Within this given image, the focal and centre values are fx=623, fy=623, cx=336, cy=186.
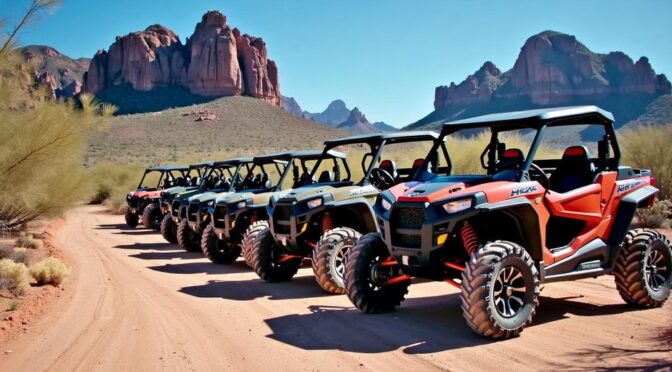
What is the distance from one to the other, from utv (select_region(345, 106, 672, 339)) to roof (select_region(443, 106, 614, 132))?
0.02 m

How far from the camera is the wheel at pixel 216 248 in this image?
12.9m

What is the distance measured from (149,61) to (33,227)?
8741 cm

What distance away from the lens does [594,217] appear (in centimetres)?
712

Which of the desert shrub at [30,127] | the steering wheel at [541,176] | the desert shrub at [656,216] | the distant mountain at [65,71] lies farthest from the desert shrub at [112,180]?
the distant mountain at [65,71]

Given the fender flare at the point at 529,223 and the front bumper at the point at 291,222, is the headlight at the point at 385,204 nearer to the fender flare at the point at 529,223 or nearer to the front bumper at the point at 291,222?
the fender flare at the point at 529,223

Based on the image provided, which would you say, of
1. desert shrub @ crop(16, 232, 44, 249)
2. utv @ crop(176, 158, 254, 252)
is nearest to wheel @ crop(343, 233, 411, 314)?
utv @ crop(176, 158, 254, 252)

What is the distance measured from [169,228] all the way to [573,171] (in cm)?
1249

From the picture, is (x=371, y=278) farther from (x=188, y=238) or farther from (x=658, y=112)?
(x=658, y=112)

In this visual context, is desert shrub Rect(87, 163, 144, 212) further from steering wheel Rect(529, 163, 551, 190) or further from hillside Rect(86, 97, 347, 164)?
steering wheel Rect(529, 163, 551, 190)

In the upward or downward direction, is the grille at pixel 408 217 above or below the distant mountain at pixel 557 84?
below

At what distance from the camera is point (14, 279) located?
9.48m

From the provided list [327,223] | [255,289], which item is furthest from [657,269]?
[255,289]

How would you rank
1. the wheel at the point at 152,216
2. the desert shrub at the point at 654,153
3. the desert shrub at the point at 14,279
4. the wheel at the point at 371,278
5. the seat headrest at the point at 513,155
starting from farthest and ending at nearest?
1. the wheel at the point at 152,216
2. the desert shrub at the point at 654,153
3. the desert shrub at the point at 14,279
4. the wheel at the point at 371,278
5. the seat headrest at the point at 513,155

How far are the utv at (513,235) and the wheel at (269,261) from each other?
3.08 m
